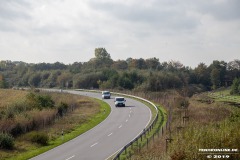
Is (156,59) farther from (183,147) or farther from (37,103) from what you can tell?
(183,147)

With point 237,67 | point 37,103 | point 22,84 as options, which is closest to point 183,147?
point 37,103

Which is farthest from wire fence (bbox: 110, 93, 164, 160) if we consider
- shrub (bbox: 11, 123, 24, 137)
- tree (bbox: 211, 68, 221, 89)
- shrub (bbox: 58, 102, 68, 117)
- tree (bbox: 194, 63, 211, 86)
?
tree (bbox: 211, 68, 221, 89)

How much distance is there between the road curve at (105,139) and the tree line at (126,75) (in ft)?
149

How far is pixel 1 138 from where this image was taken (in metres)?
26.5

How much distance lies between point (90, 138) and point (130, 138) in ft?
12.2

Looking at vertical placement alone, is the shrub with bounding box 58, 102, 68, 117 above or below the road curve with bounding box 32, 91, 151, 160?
above

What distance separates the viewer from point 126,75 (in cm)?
9606

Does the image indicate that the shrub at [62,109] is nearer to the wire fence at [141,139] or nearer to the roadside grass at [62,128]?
the roadside grass at [62,128]

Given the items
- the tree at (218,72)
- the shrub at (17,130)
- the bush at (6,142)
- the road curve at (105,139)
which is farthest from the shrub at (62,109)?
the tree at (218,72)

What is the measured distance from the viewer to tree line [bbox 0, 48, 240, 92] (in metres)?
93.9

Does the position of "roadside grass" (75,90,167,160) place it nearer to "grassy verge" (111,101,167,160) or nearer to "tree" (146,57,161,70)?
"grassy verge" (111,101,167,160)

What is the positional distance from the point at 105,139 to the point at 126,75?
66405 millimetres

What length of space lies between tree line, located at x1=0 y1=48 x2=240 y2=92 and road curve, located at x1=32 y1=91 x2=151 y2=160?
45.3m

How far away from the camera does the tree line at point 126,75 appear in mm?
93938
